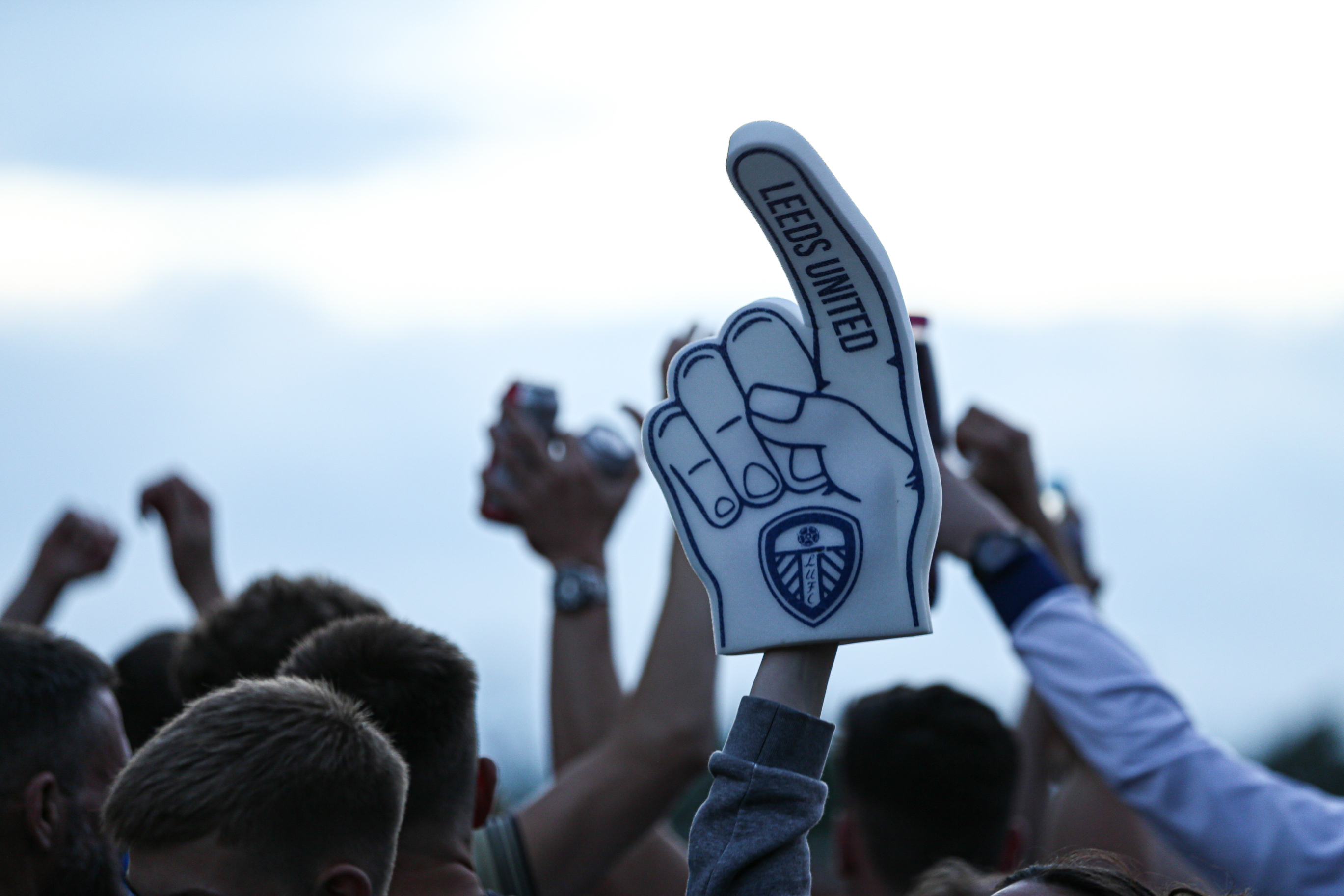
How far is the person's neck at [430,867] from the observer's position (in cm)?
195

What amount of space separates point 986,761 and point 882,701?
0.29 meters

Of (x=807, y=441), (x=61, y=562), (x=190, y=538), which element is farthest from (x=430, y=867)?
(x=61, y=562)

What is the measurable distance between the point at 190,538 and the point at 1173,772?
9.30ft

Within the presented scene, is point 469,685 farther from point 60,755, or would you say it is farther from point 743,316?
point 743,316

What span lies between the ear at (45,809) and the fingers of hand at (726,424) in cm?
125

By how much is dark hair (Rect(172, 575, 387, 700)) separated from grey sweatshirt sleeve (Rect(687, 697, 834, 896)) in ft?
3.75

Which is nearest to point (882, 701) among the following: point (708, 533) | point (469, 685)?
point (469, 685)

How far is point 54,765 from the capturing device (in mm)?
2127

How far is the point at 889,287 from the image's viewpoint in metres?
1.47

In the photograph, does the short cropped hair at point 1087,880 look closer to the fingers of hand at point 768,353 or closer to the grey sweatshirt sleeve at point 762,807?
the grey sweatshirt sleeve at point 762,807

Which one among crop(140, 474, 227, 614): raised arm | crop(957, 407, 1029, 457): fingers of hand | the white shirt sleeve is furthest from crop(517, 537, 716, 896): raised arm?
crop(140, 474, 227, 614): raised arm

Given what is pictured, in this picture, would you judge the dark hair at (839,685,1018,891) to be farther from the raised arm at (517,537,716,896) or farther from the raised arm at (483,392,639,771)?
the raised arm at (483,392,639,771)

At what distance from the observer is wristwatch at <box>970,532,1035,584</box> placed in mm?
2557

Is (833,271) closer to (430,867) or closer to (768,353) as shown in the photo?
(768,353)
